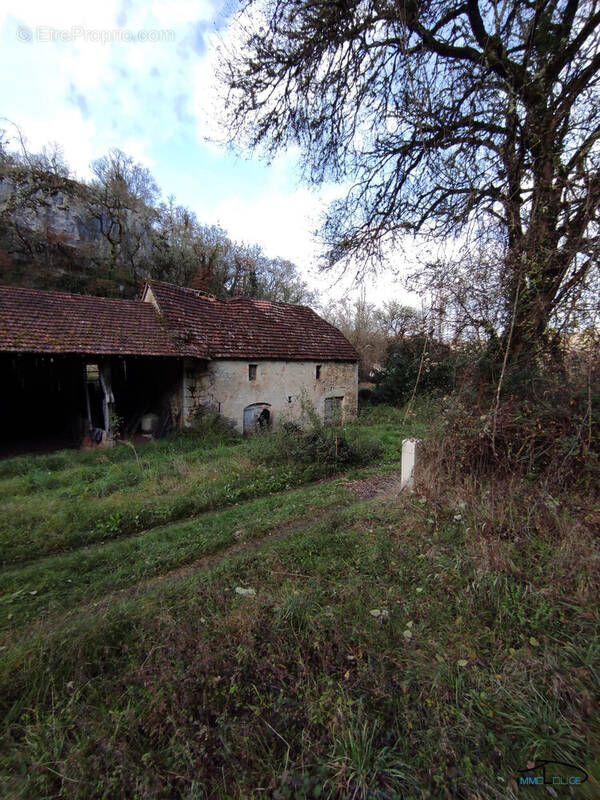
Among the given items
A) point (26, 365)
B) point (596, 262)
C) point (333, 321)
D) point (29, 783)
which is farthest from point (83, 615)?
point (333, 321)

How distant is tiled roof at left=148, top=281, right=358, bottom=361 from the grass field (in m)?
8.11

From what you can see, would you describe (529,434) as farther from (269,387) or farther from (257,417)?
(269,387)

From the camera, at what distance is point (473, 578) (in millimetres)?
3145

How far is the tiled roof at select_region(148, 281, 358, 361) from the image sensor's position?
463 inches

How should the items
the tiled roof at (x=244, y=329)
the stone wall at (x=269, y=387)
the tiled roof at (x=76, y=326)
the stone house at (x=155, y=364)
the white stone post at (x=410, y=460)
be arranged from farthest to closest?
the tiled roof at (x=244, y=329) → the stone wall at (x=269, y=387) → the stone house at (x=155, y=364) → the tiled roof at (x=76, y=326) → the white stone post at (x=410, y=460)

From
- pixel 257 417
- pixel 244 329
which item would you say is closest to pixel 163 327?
pixel 244 329

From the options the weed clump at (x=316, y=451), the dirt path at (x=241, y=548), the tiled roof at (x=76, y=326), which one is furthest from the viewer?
the tiled roof at (x=76, y=326)

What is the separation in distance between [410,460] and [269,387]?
819cm

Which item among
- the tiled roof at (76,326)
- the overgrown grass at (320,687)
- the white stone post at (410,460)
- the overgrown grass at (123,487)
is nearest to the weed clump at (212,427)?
the overgrown grass at (123,487)

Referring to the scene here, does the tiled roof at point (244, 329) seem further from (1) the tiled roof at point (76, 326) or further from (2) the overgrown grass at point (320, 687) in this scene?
(2) the overgrown grass at point (320, 687)

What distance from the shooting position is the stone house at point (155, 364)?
32.3ft

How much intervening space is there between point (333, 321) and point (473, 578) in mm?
26337

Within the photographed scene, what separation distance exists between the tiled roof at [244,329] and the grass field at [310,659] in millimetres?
8109

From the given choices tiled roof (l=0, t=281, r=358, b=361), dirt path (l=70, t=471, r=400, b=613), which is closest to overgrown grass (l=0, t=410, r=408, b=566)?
→ dirt path (l=70, t=471, r=400, b=613)
